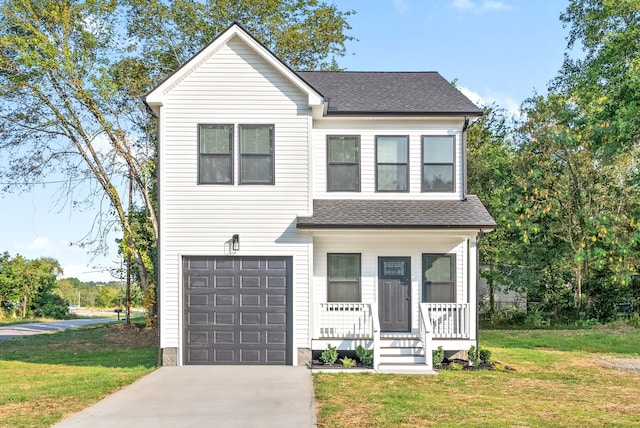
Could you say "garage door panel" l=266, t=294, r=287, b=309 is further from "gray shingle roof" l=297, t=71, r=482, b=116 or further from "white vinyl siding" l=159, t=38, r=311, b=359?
"gray shingle roof" l=297, t=71, r=482, b=116

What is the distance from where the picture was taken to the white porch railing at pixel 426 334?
12.8 m

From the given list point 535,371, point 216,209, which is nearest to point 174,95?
point 216,209

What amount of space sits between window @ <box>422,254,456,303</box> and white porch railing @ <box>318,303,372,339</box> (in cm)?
175

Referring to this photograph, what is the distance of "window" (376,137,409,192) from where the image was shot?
14.7 m

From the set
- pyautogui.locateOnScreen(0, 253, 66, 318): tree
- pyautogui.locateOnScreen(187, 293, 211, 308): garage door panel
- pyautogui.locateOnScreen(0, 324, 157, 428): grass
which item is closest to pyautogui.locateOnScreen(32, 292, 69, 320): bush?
pyautogui.locateOnScreen(0, 253, 66, 318): tree

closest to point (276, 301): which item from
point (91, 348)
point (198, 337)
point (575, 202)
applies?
point (198, 337)

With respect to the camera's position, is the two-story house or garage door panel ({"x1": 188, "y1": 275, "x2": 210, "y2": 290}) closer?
the two-story house

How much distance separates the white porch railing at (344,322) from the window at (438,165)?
137 inches

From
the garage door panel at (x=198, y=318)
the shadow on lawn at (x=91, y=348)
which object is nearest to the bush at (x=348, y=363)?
the garage door panel at (x=198, y=318)

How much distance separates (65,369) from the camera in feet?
46.2

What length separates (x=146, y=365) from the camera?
14086mm

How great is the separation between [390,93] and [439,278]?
16.2 feet

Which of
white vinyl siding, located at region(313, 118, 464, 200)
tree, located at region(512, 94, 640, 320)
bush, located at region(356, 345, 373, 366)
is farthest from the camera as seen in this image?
tree, located at region(512, 94, 640, 320)

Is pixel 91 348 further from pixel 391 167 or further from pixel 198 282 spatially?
pixel 391 167
